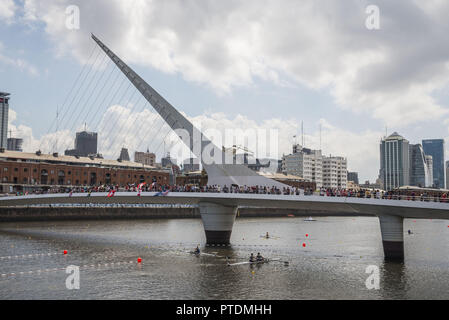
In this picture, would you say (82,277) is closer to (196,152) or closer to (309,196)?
(309,196)

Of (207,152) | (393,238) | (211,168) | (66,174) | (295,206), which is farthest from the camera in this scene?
(66,174)

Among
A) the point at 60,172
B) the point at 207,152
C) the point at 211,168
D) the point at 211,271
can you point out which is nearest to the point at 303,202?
the point at 211,271

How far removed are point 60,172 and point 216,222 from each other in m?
66.4

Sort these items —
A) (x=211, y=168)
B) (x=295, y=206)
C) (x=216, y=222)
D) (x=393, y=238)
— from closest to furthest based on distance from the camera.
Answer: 1. (x=393, y=238)
2. (x=295, y=206)
3. (x=216, y=222)
4. (x=211, y=168)

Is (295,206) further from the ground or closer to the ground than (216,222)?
further from the ground

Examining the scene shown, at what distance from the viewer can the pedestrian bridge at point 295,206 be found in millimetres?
32219

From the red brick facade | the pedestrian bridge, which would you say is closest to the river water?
the pedestrian bridge

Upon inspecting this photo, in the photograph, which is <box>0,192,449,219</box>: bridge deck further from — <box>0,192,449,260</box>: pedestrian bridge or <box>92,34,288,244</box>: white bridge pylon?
<box>92,34,288,244</box>: white bridge pylon

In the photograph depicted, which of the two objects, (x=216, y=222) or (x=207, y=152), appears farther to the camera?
(x=207, y=152)

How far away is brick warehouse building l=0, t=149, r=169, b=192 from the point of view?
91.6 m

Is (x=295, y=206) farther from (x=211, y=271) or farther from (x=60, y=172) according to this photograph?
(x=60, y=172)

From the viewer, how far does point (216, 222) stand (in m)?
43.7
